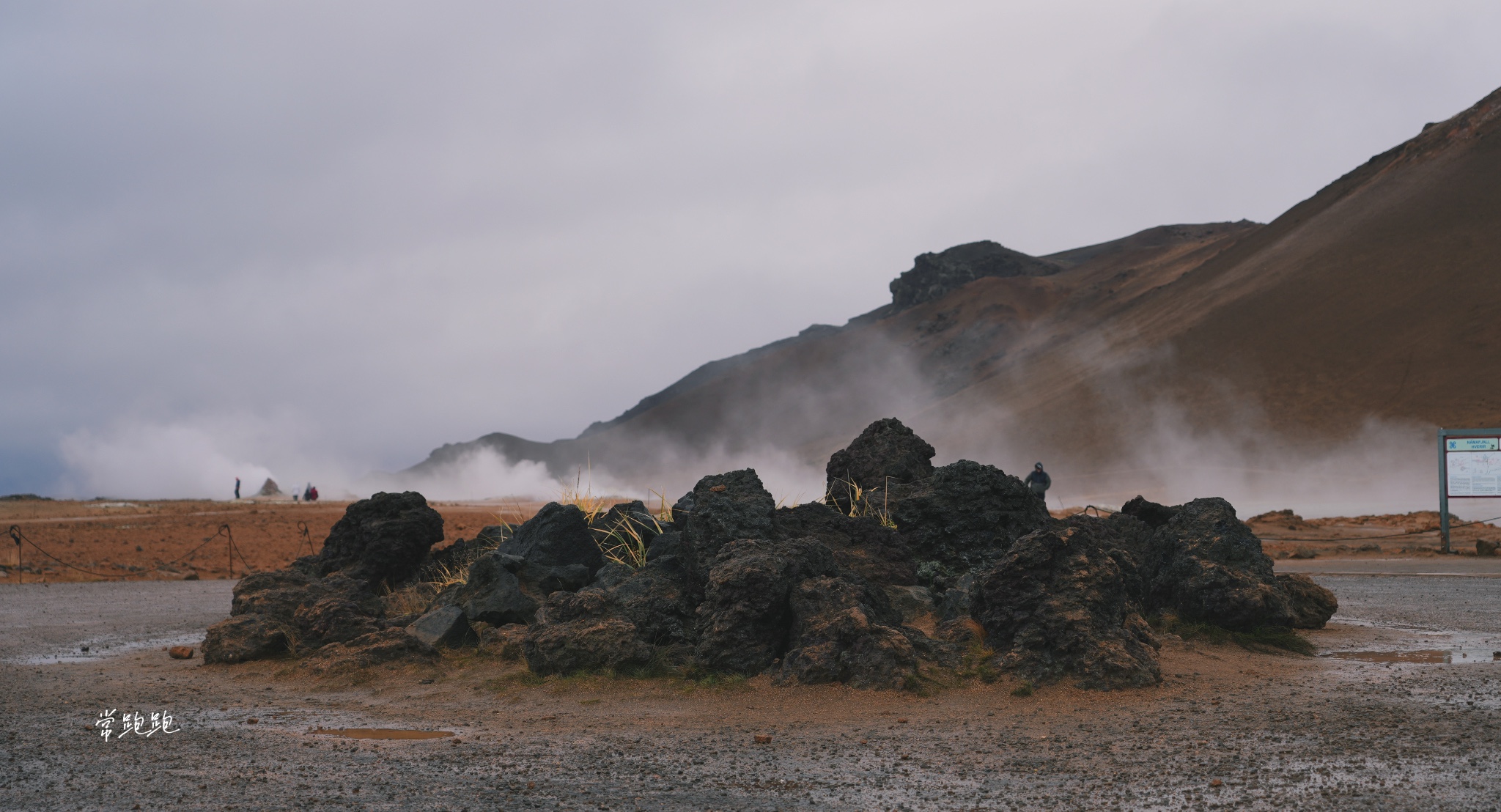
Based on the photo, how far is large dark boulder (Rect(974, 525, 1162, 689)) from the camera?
22.4 ft

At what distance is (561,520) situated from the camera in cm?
1061

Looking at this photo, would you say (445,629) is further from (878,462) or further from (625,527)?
(878,462)

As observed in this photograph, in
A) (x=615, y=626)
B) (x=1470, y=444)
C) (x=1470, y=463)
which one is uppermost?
(x=1470, y=444)

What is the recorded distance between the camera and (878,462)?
11062 mm

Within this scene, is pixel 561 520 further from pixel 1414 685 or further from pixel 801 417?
pixel 801 417

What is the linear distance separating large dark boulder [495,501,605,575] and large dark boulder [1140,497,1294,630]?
5.23 metres

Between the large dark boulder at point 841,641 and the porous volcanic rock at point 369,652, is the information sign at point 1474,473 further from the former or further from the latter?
the porous volcanic rock at point 369,652

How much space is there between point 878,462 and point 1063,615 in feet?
13.9

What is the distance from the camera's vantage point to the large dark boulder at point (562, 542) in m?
10.5

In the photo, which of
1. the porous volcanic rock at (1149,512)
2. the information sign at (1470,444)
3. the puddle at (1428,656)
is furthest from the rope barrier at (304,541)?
the information sign at (1470,444)

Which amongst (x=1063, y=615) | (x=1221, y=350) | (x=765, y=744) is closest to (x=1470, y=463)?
(x=1063, y=615)

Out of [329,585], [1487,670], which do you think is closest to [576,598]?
[329,585]

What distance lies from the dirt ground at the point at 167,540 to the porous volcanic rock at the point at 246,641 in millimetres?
4559

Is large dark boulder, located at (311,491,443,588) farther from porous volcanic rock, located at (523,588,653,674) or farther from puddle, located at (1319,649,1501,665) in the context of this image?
puddle, located at (1319,649,1501,665)
